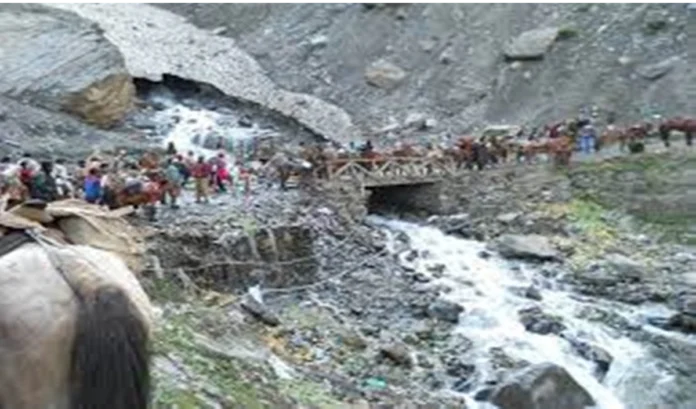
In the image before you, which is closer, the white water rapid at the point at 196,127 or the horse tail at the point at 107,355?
the horse tail at the point at 107,355

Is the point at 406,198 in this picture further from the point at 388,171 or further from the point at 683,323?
the point at 683,323

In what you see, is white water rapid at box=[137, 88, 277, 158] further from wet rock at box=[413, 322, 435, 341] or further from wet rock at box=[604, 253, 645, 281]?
wet rock at box=[413, 322, 435, 341]

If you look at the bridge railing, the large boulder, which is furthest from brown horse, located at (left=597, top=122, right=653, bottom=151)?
the large boulder

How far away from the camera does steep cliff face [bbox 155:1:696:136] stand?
30719 mm

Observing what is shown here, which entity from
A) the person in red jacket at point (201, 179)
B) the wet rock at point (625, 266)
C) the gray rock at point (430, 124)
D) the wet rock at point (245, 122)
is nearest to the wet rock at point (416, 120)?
the gray rock at point (430, 124)

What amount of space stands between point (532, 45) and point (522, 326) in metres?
17.5

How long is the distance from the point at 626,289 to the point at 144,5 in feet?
101

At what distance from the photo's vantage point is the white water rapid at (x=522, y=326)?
51.8 ft

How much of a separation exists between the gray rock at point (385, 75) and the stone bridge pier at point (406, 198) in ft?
30.4

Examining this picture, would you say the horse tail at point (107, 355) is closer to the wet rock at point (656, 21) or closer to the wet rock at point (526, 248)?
the wet rock at point (526, 248)

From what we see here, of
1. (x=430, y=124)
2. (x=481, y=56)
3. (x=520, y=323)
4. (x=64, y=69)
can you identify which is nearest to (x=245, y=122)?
(x=430, y=124)

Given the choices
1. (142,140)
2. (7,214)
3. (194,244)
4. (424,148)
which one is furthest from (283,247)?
(7,214)

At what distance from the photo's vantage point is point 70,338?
2.98m

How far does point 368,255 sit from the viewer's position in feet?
66.1
